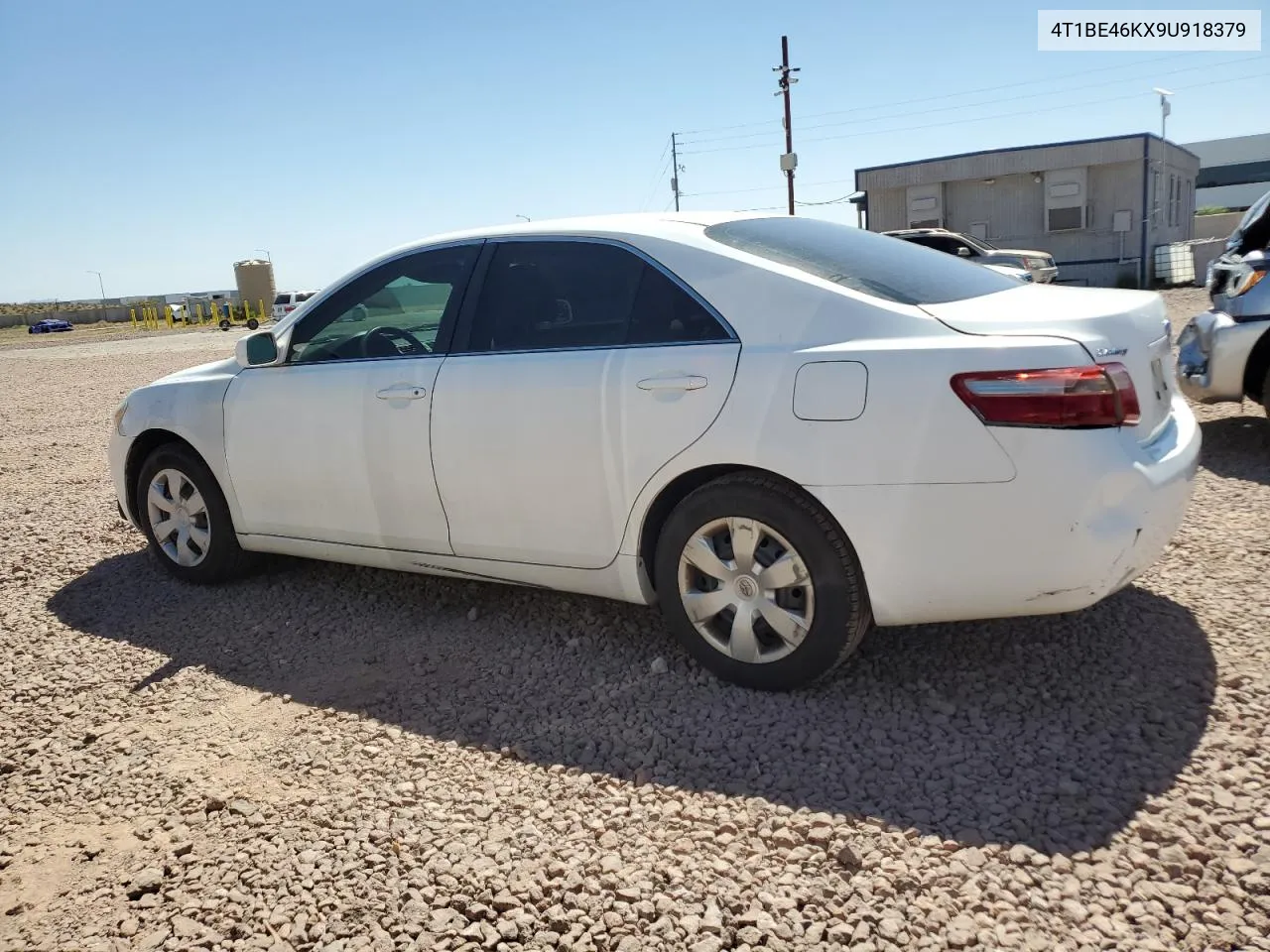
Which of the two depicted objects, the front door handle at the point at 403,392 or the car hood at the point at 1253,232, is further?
the car hood at the point at 1253,232

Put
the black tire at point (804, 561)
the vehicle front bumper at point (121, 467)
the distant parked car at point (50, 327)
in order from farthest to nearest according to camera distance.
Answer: the distant parked car at point (50, 327), the vehicle front bumper at point (121, 467), the black tire at point (804, 561)

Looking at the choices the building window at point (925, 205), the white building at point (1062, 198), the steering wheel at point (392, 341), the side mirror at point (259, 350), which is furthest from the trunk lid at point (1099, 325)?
the building window at point (925, 205)

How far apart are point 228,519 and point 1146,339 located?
4.04 meters

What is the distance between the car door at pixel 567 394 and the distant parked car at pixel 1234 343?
14.5 ft

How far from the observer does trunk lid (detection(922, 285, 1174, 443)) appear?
3.04 meters

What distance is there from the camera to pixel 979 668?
3.59m

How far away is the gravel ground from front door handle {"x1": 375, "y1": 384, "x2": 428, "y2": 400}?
40.2 inches

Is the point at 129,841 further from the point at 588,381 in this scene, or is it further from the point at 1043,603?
the point at 1043,603

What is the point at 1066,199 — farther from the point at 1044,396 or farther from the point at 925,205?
the point at 1044,396

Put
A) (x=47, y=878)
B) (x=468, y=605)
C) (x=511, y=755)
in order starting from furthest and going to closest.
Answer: (x=468, y=605) → (x=511, y=755) → (x=47, y=878)

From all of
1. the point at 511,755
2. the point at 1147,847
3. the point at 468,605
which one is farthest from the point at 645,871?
the point at 468,605

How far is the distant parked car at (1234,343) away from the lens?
6.27 meters

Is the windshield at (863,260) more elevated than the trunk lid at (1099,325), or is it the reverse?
the windshield at (863,260)

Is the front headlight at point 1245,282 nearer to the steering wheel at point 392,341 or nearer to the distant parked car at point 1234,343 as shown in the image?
the distant parked car at point 1234,343
